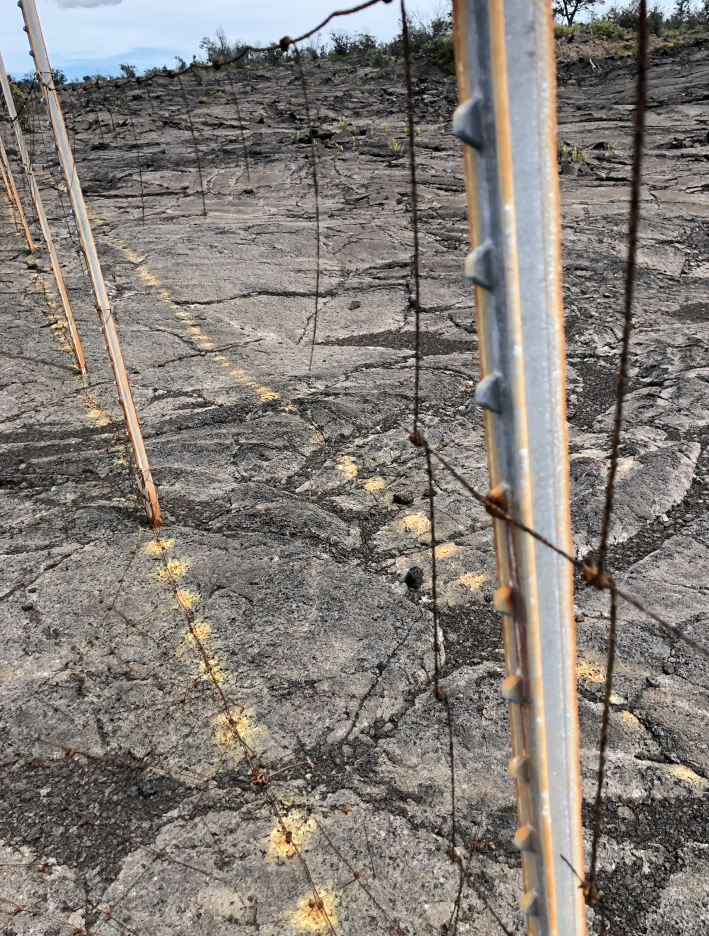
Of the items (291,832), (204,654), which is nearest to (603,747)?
(291,832)

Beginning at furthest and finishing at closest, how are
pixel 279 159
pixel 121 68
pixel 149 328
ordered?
1. pixel 121 68
2. pixel 279 159
3. pixel 149 328

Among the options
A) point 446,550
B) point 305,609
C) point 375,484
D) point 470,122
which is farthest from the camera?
point 375,484

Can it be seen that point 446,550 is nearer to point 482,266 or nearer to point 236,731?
point 236,731

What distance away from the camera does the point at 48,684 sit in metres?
2.46

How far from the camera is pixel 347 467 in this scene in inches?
146

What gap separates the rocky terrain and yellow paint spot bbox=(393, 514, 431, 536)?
1 centimetres

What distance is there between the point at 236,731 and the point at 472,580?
1.10 m

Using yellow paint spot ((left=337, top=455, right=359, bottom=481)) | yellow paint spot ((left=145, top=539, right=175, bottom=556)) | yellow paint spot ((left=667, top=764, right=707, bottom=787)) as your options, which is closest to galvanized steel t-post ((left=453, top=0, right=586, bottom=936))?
yellow paint spot ((left=667, top=764, right=707, bottom=787))

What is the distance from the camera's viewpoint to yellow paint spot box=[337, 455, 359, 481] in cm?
363

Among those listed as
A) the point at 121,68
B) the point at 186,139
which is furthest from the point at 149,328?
the point at 121,68

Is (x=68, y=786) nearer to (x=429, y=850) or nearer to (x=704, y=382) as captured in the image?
(x=429, y=850)

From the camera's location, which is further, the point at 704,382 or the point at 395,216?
the point at 395,216

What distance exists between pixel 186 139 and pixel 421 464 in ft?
31.8

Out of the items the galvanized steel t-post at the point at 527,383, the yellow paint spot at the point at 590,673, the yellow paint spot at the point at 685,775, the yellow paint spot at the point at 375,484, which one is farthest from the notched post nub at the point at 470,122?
the yellow paint spot at the point at 375,484
